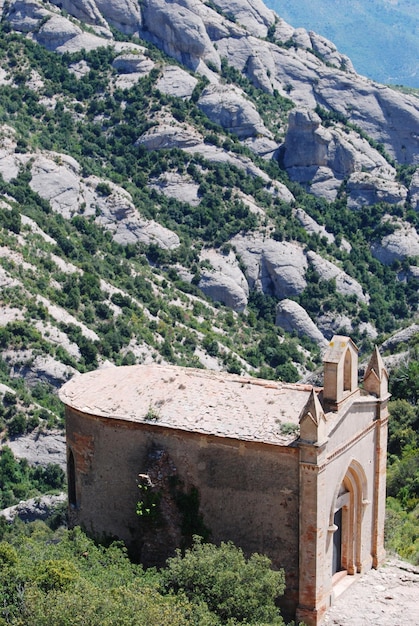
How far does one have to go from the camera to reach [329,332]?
96.1 m

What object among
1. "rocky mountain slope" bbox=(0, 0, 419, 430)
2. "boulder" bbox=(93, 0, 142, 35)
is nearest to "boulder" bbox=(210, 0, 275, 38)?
"rocky mountain slope" bbox=(0, 0, 419, 430)

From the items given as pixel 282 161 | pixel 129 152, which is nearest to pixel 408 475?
pixel 129 152

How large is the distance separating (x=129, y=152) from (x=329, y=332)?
91.3 feet

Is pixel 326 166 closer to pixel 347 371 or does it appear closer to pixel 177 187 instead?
pixel 177 187

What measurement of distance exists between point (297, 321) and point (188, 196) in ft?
58.6

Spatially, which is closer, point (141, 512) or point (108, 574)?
point (108, 574)

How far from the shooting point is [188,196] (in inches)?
4080

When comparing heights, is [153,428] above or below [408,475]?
above

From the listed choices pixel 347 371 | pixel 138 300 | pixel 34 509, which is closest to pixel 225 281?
pixel 138 300

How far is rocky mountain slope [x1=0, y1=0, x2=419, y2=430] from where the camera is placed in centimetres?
7800

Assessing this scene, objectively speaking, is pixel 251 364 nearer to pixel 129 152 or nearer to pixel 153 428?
pixel 129 152

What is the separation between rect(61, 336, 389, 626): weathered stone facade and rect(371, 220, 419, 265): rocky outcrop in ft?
256

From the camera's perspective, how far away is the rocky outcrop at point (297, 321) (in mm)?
94500

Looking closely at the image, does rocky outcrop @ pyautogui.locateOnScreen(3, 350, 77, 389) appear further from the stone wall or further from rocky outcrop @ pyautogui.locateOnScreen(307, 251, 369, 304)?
the stone wall
